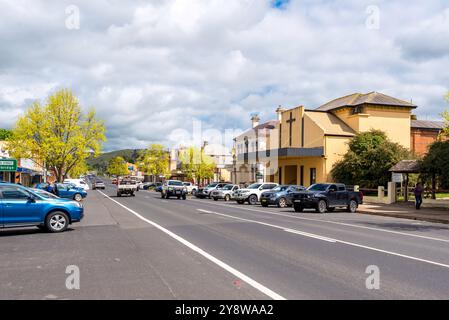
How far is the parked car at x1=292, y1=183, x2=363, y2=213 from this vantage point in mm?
25292

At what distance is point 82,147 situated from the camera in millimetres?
48500

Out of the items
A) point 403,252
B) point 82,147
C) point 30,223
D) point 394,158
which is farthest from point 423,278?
point 82,147

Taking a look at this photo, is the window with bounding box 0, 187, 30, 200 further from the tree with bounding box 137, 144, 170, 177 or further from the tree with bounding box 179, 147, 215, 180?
the tree with bounding box 137, 144, 170, 177

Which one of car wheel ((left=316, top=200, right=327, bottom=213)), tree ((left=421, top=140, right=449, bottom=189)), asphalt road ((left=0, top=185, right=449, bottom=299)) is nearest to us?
asphalt road ((left=0, top=185, right=449, bottom=299))

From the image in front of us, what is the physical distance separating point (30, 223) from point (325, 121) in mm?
37230

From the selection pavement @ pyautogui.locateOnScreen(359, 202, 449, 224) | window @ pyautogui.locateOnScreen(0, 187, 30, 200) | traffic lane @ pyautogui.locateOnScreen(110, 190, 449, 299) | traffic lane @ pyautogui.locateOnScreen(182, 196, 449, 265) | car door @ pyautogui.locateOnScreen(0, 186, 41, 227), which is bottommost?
pavement @ pyautogui.locateOnScreen(359, 202, 449, 224)

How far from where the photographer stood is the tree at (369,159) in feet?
126

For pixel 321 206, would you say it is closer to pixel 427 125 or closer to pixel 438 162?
pixel 438 162

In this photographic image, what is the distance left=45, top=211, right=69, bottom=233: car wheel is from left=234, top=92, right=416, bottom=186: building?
30727mm

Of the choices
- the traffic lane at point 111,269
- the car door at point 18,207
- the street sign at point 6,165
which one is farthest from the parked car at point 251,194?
the car door at point 18,207

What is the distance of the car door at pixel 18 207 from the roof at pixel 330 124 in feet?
110

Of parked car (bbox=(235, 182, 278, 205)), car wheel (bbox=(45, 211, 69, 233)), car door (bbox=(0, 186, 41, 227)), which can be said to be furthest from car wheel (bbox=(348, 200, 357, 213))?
car door (bbox=(0, 186, 41, 227))

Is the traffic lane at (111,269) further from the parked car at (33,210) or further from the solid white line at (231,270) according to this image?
the parked car at (33,210)
